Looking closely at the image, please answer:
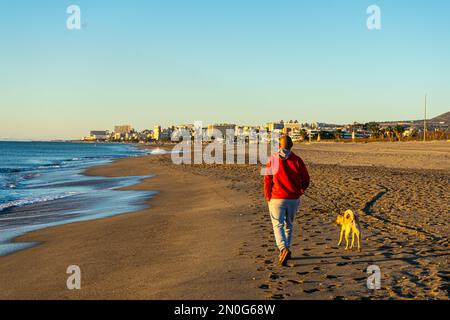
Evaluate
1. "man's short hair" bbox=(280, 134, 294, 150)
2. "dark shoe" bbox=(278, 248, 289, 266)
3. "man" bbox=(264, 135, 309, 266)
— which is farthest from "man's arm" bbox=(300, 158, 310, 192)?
"dark shoe" bbox=(278, 248, 289, 266)

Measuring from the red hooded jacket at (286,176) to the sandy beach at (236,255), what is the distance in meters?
1.09

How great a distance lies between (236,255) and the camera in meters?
7.41

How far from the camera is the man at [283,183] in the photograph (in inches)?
269

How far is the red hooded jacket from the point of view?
6.83m

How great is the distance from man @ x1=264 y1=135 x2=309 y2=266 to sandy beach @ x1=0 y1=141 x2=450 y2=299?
1.92 ft

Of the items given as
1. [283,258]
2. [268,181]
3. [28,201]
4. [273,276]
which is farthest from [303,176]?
[28,201]

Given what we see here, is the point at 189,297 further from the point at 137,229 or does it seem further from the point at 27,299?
the point at 137,229

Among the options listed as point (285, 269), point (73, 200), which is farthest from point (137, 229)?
point (73, 200)

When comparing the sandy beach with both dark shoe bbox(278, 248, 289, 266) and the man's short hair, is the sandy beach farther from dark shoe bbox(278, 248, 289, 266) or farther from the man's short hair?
the man's short hair

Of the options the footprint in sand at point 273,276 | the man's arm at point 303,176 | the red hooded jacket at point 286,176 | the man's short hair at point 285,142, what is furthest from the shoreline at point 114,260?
the man's short hair at point 285,142

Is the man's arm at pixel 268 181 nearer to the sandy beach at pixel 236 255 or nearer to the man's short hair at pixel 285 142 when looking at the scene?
the man's short hair at pixel 285 142

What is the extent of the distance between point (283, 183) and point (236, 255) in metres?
1.55

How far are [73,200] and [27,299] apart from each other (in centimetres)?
1258

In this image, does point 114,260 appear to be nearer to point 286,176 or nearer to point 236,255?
point 236,255
